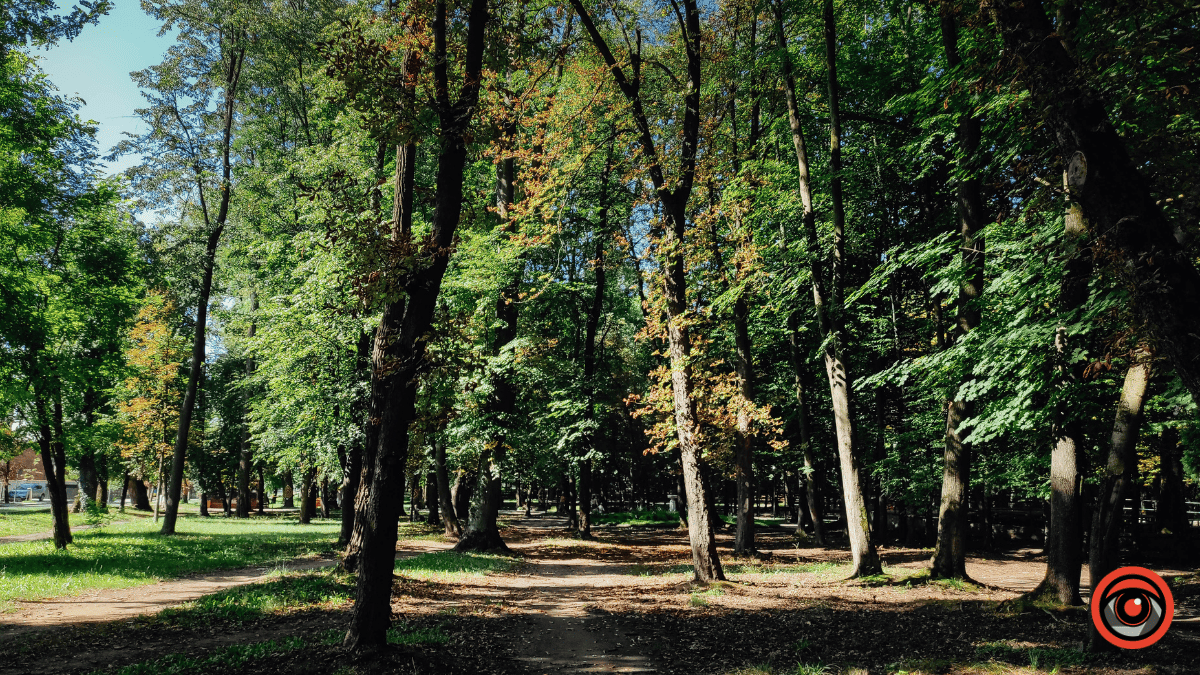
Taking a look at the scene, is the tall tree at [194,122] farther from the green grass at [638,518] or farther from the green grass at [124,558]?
the green grass at [638,518]

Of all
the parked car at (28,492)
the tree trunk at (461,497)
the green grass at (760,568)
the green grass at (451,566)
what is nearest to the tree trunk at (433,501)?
the tree trunk at (461,497)

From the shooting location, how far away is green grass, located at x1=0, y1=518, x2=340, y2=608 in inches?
454

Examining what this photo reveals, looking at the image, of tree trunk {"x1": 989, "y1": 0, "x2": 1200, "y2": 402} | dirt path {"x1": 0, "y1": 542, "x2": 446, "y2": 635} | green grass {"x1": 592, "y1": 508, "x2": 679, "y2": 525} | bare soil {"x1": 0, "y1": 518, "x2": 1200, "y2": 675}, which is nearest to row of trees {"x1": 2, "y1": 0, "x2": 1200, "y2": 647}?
tree trunk {"x1": 989, "y1": 0, "x2": 1200, "y2": 402}

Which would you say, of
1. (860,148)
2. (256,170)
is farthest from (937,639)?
(256,170)

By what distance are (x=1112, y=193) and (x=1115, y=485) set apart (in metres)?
4.35

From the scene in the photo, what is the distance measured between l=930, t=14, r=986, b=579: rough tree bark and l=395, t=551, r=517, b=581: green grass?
1050 cm

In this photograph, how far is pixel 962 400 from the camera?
11.2m

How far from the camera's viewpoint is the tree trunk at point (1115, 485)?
21.4 ft

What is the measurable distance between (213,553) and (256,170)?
14.3m

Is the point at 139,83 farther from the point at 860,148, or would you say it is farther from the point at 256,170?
the point at 860,148

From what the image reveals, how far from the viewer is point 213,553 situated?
17.6 meters

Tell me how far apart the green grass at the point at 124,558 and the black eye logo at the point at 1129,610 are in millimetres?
15073

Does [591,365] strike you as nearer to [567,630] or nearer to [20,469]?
[567,630]

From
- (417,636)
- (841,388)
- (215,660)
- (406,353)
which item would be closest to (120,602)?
(215,660)
